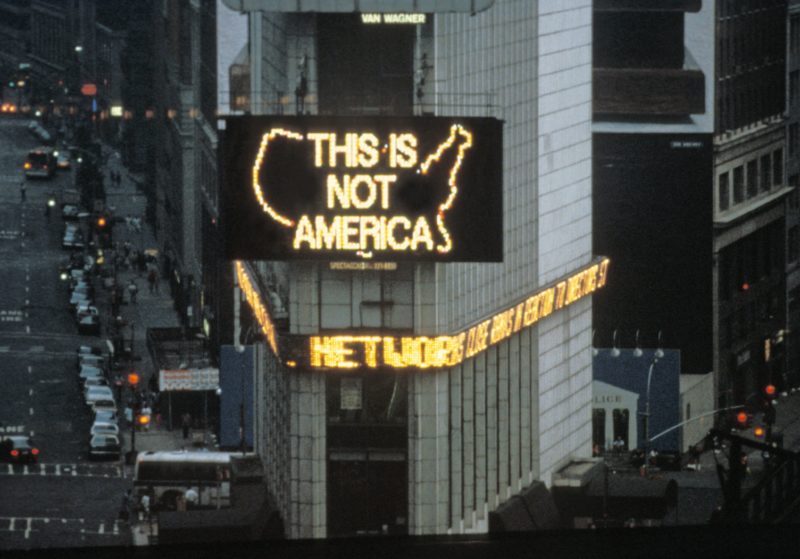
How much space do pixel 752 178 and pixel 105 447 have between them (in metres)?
32.5

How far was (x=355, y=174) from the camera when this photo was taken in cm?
4600

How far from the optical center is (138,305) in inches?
5059

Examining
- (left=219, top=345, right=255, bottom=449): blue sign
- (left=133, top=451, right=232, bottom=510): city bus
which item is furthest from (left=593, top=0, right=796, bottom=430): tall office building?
(left=133, top=451, right=232, bottom=510): city bus

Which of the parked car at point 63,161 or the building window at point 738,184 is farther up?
the building window at point 738,184

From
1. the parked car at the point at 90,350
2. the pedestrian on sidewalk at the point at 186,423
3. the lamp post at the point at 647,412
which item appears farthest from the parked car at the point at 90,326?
the lamp post at the point at 647,412

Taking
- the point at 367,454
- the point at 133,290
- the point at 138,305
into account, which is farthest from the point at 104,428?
the point at 367,454

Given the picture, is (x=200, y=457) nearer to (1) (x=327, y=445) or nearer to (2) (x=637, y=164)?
(1) (x=327, y=445)

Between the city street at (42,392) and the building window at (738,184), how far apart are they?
2996cm

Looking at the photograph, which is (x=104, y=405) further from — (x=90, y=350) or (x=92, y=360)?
(x=90, y=350)

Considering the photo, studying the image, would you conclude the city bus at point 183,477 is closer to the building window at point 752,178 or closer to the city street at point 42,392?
the city street at point 42,392

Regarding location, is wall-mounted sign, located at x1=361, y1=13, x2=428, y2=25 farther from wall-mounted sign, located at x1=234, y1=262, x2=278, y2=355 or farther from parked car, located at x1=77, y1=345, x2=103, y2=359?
parked car, located at x1=77, y1=345, x2=103, y2=359

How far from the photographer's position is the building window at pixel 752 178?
99694 mm

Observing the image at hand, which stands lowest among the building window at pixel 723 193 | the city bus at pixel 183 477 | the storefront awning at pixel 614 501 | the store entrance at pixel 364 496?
the city bus at pixel 183 477

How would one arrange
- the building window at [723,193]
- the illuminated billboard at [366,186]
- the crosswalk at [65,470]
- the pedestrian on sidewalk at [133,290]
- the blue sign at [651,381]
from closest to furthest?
1. the illuminated billboard at [366,186]
2. the blue sign at [651,381]
3. the crosswalk at [65,470]
4. the building window at [723,193]
5. the pedestrian on sidewalk at [133,290]
